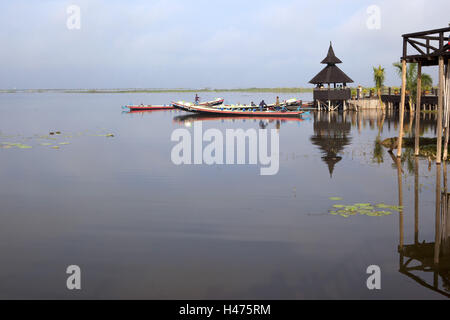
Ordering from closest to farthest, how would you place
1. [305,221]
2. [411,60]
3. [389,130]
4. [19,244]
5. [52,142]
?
[19,244] → [305,221] → [411,60] → [52,142] → [389,130]

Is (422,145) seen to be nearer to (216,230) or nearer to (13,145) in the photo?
(216,230)

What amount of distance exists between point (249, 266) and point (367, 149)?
16.3 m

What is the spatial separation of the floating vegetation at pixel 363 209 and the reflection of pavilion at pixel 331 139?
14.6 ft

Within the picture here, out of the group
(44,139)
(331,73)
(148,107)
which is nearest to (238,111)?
(331,73)

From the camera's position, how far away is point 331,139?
28.1 metres

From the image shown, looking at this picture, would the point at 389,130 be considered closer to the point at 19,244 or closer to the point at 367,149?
the point at 367,149

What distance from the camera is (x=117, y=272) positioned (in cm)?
804

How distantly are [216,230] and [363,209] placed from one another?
398 centimetres

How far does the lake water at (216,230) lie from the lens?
24.6 feet

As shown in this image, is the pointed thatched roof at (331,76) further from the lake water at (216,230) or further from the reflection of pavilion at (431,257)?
the reflection of pavilion at (431,257)

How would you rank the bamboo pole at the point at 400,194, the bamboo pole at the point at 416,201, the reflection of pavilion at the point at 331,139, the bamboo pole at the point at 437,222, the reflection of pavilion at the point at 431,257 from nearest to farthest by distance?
the reflection of pavilion at the point at 431,257 < the bamboo pole at the point at 437,222 < the bamboo pole at the point at 400,194 < the bamboo pole at the point at 416,201 < the reflection of pavilion at the point at 331,139

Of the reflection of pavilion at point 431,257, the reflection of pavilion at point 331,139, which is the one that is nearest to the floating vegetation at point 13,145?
the reflection of pavilion at point 331,139

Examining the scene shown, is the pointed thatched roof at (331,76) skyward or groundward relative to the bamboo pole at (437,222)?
skyward
